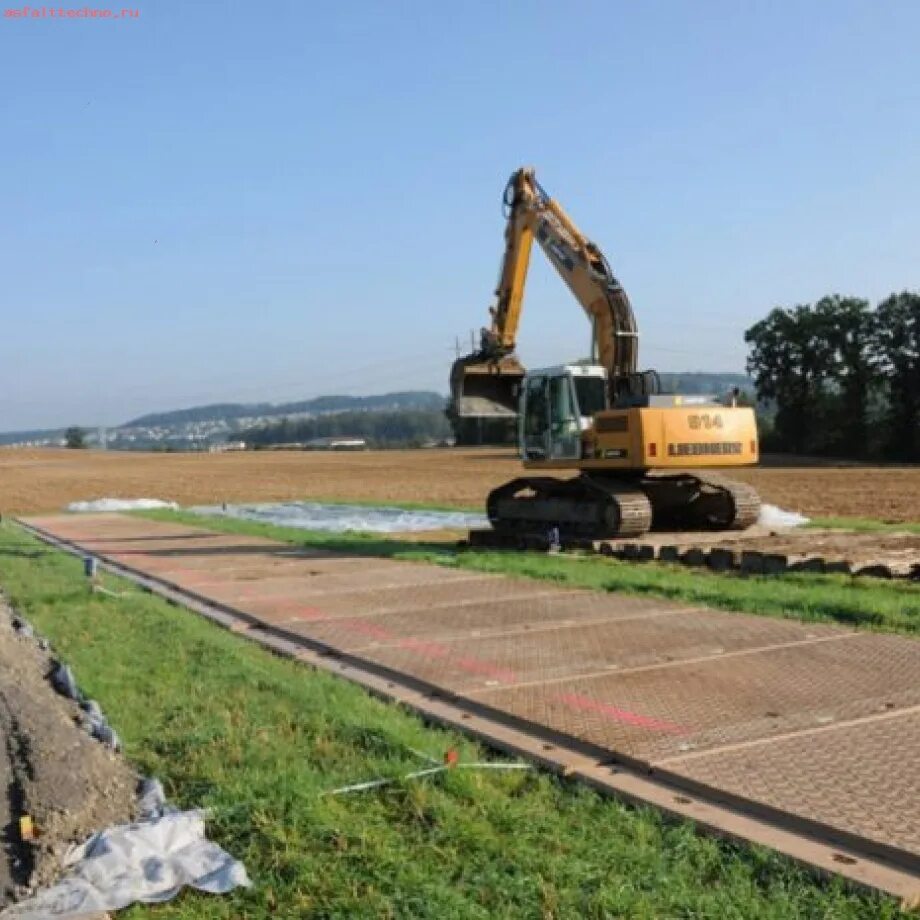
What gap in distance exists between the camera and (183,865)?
4254 millimetres

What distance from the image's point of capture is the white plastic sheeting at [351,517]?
23.4 metres

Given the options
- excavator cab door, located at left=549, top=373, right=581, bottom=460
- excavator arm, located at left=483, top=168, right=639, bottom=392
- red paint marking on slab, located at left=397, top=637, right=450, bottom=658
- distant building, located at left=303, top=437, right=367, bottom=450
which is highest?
excavator arm, located at left=483, top=168, right=639, bottom=392

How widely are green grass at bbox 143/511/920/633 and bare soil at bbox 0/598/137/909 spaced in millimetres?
5737

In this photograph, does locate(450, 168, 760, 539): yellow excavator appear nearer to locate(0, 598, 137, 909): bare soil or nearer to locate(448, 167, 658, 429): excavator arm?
locate(448, 167, 658, 429): excavator arm

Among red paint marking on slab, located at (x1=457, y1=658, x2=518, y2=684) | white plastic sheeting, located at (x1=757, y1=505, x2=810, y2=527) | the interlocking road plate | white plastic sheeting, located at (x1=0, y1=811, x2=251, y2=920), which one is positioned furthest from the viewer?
white plastic sheeting, located at (x1=757, y1=505, x2=810, y2=527)

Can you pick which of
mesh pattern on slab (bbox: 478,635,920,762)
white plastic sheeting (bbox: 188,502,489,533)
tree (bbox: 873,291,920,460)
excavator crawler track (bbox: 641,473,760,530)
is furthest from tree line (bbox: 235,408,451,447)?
mesh pattern on slab (bbox: 478,635,920,762)

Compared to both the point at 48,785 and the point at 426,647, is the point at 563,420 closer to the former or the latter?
the point at 426,647

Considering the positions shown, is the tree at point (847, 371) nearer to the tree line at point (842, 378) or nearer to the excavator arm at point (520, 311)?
the tree line at point (842, 378)

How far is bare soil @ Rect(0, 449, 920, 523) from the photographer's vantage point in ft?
106

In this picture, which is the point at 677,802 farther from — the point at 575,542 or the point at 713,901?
the point at 575,542

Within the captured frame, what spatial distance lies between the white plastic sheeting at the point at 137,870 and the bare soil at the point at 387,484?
21771 mm

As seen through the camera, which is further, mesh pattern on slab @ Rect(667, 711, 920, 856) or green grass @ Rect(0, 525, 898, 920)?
mesh pattern on slab @ Rect(667, 711, 920, 856)

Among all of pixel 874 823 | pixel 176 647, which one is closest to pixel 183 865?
pixel 874 823

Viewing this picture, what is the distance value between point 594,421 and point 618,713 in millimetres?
10716
